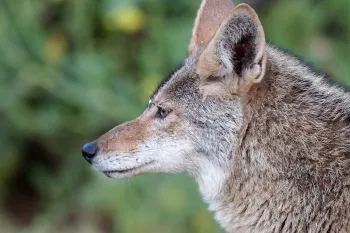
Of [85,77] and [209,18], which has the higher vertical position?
[209,18]

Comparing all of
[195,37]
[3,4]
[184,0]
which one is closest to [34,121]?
[3,4]

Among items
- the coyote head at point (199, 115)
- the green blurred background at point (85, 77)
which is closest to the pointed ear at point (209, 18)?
the coyote head at point (199, 115)

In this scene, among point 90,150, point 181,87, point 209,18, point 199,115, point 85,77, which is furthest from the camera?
point 85,77

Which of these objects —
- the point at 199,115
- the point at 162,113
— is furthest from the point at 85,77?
the point at 199,115

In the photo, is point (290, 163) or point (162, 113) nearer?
point (290, 163)

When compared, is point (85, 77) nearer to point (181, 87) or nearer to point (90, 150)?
point (90, 150)

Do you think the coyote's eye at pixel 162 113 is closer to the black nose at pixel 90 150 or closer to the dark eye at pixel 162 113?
the dark eye at pixel 162 113

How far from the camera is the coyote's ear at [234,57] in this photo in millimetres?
4793

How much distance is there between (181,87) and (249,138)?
1.87 feet

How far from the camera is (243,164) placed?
502 centimetres

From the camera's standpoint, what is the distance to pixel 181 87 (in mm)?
5250

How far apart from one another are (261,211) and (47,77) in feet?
16.6

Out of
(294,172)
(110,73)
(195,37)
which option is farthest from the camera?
(110,73)

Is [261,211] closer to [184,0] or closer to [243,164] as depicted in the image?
[243,164]
